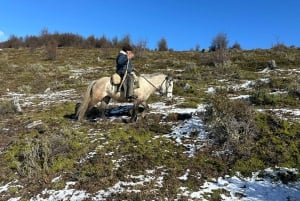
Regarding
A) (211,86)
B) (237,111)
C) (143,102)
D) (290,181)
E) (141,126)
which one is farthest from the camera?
(211,86)

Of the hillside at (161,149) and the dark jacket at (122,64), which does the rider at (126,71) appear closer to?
the dark jacket at (122,64)

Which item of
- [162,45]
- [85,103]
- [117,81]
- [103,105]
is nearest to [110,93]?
[117,81]

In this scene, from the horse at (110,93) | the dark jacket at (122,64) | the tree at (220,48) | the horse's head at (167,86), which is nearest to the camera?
the dark jacket at (122,64)

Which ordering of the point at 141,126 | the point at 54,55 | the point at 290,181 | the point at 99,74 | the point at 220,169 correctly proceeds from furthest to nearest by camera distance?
the point at 54,55
the point at 99,74
the point at 141,126
the point at 220,169
the point at 290,181

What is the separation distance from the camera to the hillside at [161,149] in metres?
8.02

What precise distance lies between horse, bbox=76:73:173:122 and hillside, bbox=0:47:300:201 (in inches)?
17.3

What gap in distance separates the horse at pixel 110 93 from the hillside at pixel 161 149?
439 millimetres

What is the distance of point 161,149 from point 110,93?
10.6 feet

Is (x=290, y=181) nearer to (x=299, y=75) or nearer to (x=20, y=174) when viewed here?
(x=20, y=174)

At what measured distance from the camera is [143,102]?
40.1 ft

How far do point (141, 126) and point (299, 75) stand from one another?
989cm

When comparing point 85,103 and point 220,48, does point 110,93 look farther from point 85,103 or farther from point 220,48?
point 220,48

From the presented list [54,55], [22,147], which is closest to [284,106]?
[22,147]

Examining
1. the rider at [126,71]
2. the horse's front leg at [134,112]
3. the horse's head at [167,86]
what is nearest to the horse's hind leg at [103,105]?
the rider at [126,71]
